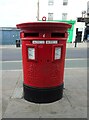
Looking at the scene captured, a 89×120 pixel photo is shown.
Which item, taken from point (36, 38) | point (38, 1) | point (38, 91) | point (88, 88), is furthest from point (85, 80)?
point (38, 1)

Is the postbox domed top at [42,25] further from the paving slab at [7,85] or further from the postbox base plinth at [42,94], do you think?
the paving slab at [7,85]

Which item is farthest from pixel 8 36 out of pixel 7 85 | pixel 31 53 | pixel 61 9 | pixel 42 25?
pixel 42 25

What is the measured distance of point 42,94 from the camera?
4.30m

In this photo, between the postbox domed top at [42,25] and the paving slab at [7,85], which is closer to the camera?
the postbox domed top at [42,25]

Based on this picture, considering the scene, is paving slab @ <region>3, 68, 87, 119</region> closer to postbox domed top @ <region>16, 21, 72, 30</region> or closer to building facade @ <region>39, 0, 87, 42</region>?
postbox domed top @ <region>16, 21, 72, 30</region>

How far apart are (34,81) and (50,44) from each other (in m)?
0.86

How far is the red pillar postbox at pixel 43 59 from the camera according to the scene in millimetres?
4043

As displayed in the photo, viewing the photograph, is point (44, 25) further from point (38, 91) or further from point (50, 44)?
point (38, 91)

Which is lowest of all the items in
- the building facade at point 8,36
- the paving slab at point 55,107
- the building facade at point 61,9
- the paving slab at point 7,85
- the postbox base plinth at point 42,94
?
the paving slab at point 55,107

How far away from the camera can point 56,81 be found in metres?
4.36

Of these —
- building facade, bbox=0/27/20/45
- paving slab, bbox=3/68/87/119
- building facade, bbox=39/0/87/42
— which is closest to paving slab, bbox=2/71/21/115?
paving slab, bbox=3/68/87/119

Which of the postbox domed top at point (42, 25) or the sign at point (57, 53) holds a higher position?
the postbox domed top at point (42, 25)

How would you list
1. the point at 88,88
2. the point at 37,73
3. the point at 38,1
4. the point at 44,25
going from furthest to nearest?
the point at 38,1 → the point at 88,88 → the point at 37,73 → the point at 44,25

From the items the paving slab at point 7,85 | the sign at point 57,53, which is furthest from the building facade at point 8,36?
the sign at point 57,53
